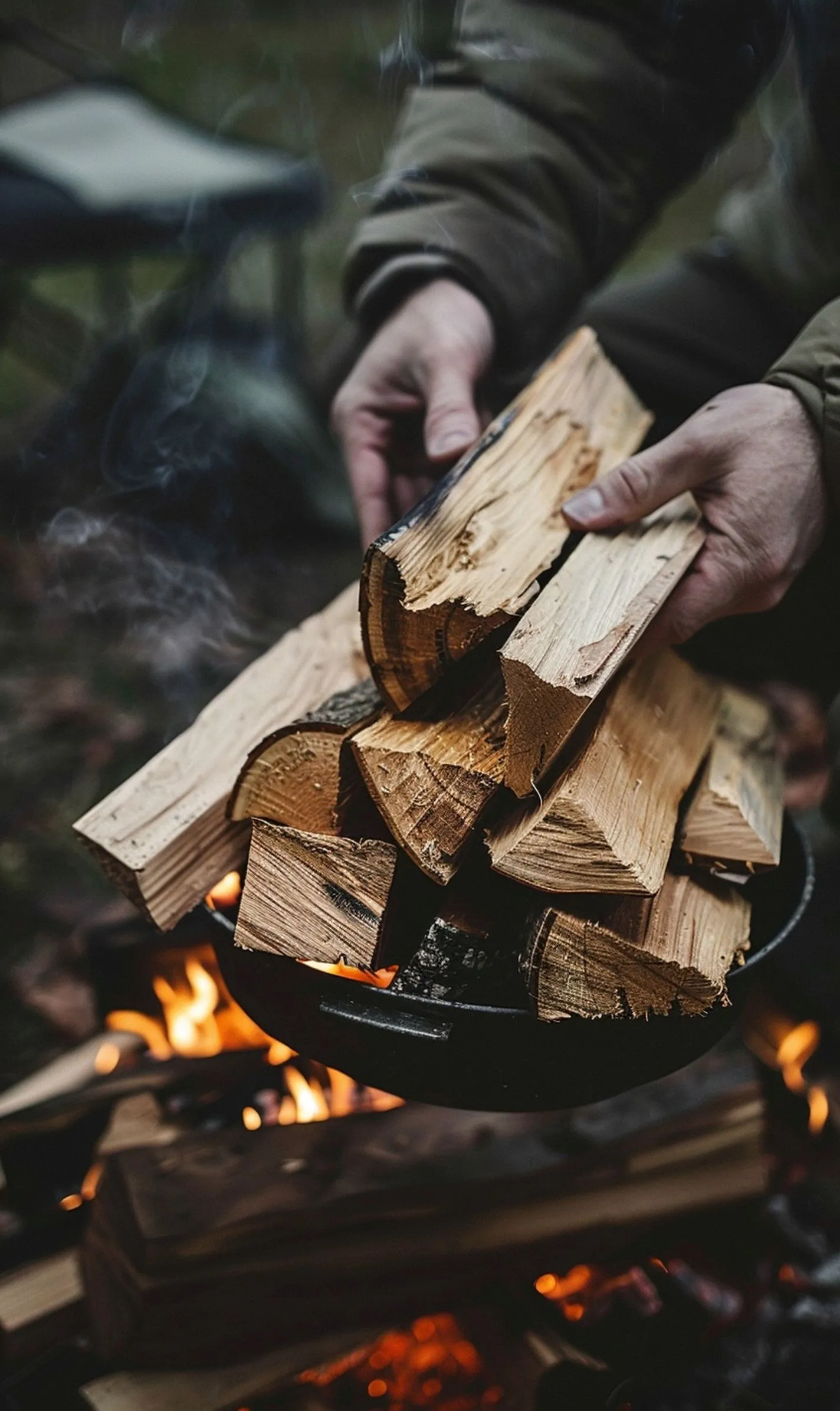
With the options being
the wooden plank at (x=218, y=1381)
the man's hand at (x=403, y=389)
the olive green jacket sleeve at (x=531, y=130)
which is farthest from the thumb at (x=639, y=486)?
the wooden plank at (x=218, y=1381)

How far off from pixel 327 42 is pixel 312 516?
5.63 m

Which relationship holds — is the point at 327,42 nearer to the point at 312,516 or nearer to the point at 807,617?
the point at 312,516

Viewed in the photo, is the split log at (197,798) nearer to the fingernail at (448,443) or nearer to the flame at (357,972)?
the flame at (357,972)

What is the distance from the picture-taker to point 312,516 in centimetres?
378

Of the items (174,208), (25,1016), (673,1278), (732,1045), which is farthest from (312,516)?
(673,1278)

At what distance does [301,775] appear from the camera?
1204 millimetres

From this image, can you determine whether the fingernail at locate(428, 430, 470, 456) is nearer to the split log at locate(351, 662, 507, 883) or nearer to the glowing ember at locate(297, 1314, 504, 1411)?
the split log at locate(351, 662, 507, 883)

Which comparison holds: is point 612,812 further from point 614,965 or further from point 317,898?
point 317,898

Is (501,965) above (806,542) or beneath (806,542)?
beneath

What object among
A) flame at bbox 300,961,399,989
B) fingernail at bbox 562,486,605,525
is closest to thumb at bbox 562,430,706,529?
fingernail at bbox 562,486,605,525

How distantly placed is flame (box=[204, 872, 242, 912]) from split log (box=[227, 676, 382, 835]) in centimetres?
15

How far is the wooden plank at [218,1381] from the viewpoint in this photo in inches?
51.8

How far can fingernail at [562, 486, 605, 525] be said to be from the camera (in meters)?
1.29

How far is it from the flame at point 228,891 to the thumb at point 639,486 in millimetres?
612
